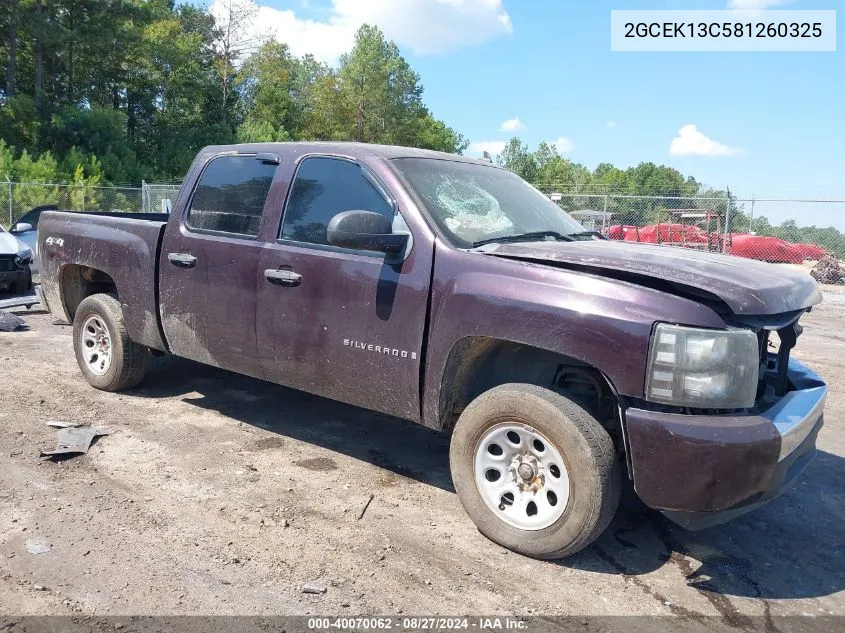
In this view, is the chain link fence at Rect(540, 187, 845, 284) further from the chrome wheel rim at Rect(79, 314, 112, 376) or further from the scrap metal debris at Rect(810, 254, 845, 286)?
the chrome wheel rim at Rect(79, 314, 112, 376)

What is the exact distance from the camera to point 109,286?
5.98 metres

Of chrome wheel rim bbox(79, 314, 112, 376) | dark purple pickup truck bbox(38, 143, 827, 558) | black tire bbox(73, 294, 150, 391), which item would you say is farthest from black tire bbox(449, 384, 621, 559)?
chrome wheel rim bbox(79, 314, 112, 376)

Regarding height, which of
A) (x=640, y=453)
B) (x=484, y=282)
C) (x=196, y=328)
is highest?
(x=484, y=282)

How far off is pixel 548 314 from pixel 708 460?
89 cm

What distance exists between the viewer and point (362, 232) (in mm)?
3498

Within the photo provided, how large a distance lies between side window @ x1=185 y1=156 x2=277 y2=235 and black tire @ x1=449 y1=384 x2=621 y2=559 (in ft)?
6.62

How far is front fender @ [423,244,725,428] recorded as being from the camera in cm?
291

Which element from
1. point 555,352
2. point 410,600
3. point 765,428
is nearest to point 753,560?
point 765,428

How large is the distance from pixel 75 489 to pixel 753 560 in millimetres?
3619

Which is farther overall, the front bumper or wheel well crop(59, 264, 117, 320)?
wheel well crop(59, 264, 117, 320)

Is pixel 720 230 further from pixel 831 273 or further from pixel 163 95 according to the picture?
pixel 163 95

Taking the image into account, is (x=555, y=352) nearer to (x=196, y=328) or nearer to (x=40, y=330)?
(x=196, y=328)

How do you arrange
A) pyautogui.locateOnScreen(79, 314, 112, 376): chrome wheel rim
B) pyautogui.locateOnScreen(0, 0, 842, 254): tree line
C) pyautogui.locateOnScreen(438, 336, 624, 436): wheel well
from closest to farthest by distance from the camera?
pyautogui.locateOnScreen(438, 336, 624, 436): wheel well < pyautogui.locateOnScreen(79, 314, 112, 376): chrome wheel rim < pyautogui.locateOnScreen(0, 0, 842, 254): tree line

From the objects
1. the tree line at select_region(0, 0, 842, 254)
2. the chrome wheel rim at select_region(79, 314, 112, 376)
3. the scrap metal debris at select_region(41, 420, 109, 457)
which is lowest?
the scrap metal debris at select_region(41, 420, 109, 457)
